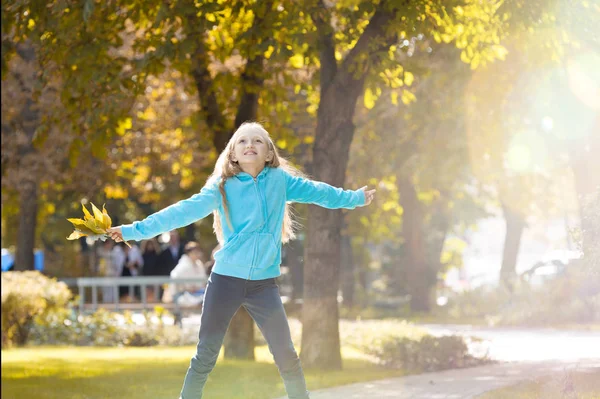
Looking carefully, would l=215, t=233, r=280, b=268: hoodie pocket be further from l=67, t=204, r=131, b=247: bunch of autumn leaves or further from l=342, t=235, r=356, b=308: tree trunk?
l=342, t=235, r=356, b=308: tree trunk

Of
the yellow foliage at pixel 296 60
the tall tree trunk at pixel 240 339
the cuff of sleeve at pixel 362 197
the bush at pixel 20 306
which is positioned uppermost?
the yellow foliage at pixel 296 60

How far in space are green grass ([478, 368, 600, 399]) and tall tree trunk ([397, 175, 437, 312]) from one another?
18118 mm

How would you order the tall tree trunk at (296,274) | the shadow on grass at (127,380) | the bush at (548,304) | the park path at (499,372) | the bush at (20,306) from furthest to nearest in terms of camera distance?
the tall tree trunk at (296,274), the bush at (548,304), the bush at (20,306), the shadow on grass at (127,380), the park path at (499,372)

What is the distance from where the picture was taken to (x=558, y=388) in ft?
27.6

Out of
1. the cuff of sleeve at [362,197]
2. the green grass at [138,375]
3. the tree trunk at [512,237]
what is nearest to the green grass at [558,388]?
the green grass at [138,375]

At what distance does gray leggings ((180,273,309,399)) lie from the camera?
6.68 meters

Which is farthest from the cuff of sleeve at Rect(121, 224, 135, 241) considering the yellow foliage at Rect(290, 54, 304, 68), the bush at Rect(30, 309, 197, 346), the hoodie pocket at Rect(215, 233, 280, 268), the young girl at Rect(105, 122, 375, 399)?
the bush at Rect(30, 309, 197, 346)

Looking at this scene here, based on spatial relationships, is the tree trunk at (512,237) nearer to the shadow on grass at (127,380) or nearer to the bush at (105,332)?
the bush at (105,332)

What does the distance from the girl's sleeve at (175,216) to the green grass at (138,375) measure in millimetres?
3544

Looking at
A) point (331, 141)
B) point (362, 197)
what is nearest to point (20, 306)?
point (331, 141)

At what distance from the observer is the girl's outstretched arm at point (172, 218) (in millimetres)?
6426

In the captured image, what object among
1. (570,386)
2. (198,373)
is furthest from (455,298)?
(198,373)

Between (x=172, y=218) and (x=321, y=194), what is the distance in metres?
1.02

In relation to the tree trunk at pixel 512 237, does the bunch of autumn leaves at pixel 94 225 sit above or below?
below
